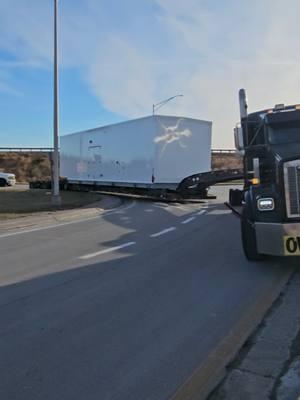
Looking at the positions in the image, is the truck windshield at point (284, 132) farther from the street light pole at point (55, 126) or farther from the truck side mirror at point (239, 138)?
the street light pole at point (55, 126)

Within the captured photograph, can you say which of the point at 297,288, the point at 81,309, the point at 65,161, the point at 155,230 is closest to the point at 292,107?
the point at 297,288

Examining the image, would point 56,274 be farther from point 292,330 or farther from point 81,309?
point 292,330

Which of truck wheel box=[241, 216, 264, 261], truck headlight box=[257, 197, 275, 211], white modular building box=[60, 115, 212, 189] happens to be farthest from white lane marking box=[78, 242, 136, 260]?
white modular building box=[60, 115, 212, 189]

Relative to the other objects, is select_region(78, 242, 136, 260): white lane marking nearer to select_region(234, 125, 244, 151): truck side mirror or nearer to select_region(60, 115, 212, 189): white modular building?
select_region(234, 125, 244, 151): truck side mirror

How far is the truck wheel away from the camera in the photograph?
8.58 m

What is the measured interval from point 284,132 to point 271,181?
1.46 meters

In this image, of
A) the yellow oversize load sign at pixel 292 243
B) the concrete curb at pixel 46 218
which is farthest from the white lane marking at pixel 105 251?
the concrete curb at pixel 46 218

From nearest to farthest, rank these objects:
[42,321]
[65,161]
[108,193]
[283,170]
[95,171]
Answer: [42,321], [283,170], [95,171], [108,193], [65,161]

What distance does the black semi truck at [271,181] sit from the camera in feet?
25.1

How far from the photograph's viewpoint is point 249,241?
28.6ft

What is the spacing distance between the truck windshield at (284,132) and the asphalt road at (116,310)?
7.56 feet

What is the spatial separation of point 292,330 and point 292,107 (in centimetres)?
593

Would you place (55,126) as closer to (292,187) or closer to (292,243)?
(292,187)

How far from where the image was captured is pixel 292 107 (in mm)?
10008
